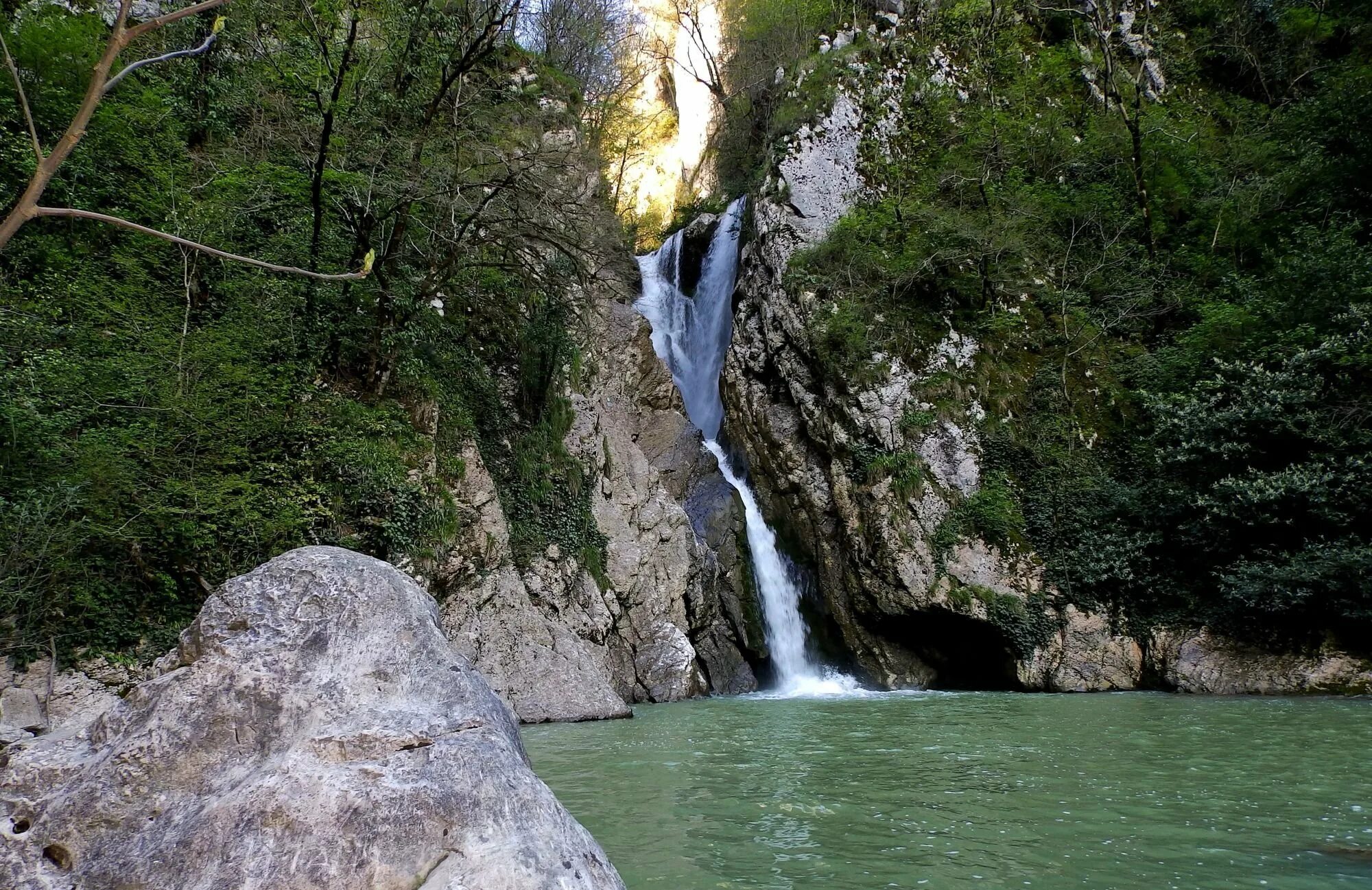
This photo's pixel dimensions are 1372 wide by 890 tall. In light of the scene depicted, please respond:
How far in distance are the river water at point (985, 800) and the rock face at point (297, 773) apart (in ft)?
4.05

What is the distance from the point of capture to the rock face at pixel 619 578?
36.5ft

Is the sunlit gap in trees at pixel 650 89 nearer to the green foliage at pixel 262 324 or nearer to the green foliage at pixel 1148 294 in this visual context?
the green foliage at pixel 1148 294

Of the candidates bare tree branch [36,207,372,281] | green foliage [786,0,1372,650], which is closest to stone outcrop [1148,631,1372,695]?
green foliage [786,0,1372,650]

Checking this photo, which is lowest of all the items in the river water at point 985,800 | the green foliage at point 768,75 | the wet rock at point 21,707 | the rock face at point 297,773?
the wet rock at point 21,707

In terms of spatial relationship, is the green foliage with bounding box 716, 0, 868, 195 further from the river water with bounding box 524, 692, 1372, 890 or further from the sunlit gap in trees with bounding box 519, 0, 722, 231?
the river water with bounding box 524, 692, 1372, 890

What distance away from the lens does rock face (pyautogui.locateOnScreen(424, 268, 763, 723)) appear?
11.1 m

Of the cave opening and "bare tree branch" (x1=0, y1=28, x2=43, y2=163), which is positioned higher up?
"bare tree branch" (x1=0, y1=28, x2=43, y2=163)

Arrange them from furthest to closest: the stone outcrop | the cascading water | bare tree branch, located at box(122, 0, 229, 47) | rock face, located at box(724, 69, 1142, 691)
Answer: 1. the cascading water
2. rock face, located at box(724, 69, 1142, 691)
3. the stone outcrop
4. bare tree branch, located at box(122, 0, 229, 47)

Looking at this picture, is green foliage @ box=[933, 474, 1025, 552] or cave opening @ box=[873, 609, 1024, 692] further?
green foliage @ box=[933, 474, 1025, 552]

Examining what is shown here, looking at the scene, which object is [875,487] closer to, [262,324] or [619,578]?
[619,578]

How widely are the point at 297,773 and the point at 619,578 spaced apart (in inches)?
454

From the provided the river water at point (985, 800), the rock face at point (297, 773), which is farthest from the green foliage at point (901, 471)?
the rock face at point (297, 773)

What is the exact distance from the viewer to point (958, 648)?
→ 49.1ft

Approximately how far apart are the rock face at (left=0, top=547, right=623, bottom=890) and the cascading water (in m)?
12.0
